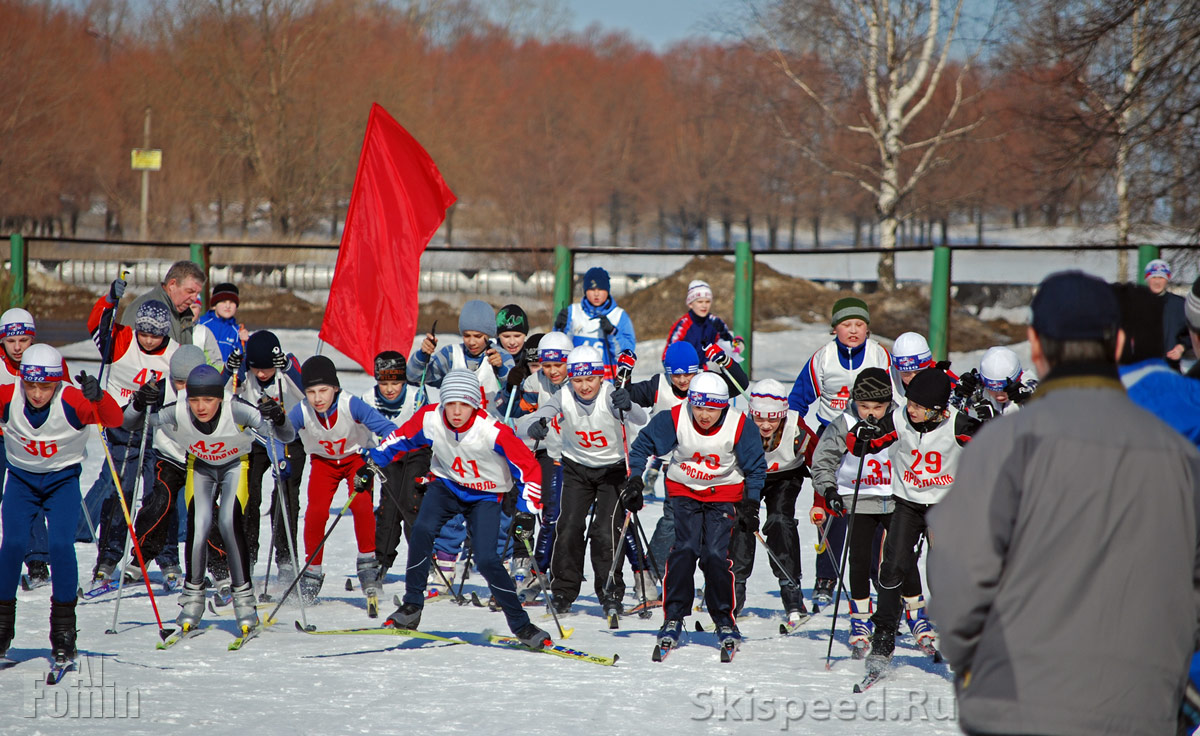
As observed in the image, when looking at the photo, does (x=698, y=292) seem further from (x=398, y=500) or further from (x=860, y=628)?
(x=860, y=628)

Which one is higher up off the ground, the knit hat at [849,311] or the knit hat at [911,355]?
the knit hat at [849,311]

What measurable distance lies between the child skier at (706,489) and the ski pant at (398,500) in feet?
6.19

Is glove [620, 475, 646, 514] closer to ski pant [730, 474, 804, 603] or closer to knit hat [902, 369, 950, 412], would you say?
ski pant [730, 474, 804, 603]

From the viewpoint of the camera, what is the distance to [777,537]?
7070 mm

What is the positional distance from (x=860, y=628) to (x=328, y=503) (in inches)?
136

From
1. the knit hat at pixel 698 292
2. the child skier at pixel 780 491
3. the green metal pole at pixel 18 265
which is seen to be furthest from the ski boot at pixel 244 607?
the green metal pole at pixel 18 265

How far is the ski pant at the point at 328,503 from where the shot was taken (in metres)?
7.11

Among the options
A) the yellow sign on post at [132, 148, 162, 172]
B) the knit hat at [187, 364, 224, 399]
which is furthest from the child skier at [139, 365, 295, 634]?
the yellow sign on post at [132, 148, 162, 172]

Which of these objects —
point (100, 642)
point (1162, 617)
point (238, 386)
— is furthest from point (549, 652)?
point (1162, 617)

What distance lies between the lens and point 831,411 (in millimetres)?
7820

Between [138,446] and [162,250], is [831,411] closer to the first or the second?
[138,446]

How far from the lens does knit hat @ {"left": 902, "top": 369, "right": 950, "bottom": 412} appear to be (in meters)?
5.86

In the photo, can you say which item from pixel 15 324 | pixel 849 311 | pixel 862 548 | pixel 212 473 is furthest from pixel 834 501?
pixel 15 324

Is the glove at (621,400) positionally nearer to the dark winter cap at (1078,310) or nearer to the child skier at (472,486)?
the child skier at (472,486)
